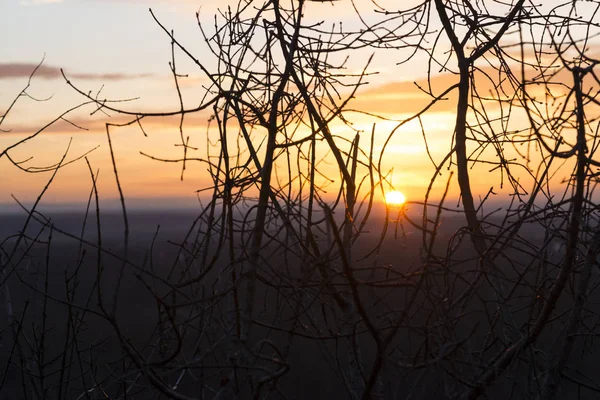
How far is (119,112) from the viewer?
275cm

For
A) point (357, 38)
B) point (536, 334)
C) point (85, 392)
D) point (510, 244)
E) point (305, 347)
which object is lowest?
point (305, 347)

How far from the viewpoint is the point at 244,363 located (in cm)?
266

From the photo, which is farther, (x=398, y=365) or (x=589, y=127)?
(x=589, y=127)

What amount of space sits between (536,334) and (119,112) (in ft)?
5.63

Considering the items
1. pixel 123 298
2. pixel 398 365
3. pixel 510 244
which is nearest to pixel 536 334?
pixel 510 244

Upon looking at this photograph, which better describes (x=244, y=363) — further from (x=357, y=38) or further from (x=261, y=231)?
(x=357, y=38)

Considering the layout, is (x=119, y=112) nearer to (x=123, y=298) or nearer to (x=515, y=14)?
(x=515, y=14)

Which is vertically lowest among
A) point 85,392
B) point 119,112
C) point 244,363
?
point 85,392

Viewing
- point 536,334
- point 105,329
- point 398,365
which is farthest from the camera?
point 105,329

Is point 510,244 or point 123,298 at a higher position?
point 510,244

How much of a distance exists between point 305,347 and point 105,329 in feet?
27.0

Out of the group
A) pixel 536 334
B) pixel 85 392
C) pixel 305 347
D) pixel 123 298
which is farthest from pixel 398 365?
pixel 123 298

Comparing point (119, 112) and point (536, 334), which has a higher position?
point (119, 112)

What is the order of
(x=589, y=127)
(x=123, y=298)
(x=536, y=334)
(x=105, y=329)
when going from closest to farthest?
(x=536, y=334) → (x=589, y=127) → (x=105, y=329) → (x=123, y=298)
